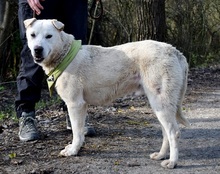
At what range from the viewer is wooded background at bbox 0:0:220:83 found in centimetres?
922

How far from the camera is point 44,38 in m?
4.59

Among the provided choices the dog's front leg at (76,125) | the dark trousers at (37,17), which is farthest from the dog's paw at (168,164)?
the dark trousers at (37,17)

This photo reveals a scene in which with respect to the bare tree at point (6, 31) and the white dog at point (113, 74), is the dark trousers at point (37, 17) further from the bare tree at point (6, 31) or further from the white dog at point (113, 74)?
the bare tree at point (6, 31)

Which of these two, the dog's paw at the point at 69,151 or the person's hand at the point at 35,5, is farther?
the person's hand at the point at 35,5

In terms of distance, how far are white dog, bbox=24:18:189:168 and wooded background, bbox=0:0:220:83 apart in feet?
14.9

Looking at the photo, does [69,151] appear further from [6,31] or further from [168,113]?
[6,31]

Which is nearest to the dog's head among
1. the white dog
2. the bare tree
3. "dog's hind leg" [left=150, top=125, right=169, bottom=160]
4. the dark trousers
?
the white dog

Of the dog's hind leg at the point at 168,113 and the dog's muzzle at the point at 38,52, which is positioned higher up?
the dog's muzzle at the point at 38,52

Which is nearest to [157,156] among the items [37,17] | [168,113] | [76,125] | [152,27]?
[168,113]

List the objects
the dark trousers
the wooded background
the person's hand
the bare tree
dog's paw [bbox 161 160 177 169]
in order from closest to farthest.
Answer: dog's paw [bbox 161 160 177 169] → the person's hand → the dark trousers → the wooded background → the bare tree

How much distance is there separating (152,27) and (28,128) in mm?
4642

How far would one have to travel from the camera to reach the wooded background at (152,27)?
363 inches

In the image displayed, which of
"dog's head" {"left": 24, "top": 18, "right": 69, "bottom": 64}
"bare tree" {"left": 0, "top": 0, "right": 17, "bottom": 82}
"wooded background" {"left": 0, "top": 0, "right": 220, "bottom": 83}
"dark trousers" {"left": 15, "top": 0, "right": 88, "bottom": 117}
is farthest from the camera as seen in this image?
"bare tree" {"left": 0, "top": 0, "right": 17, "bottom": 82}

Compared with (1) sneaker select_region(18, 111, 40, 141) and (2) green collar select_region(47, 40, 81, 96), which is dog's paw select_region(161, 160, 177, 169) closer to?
(2) green collar select_region(47, 40, 81, 96)
